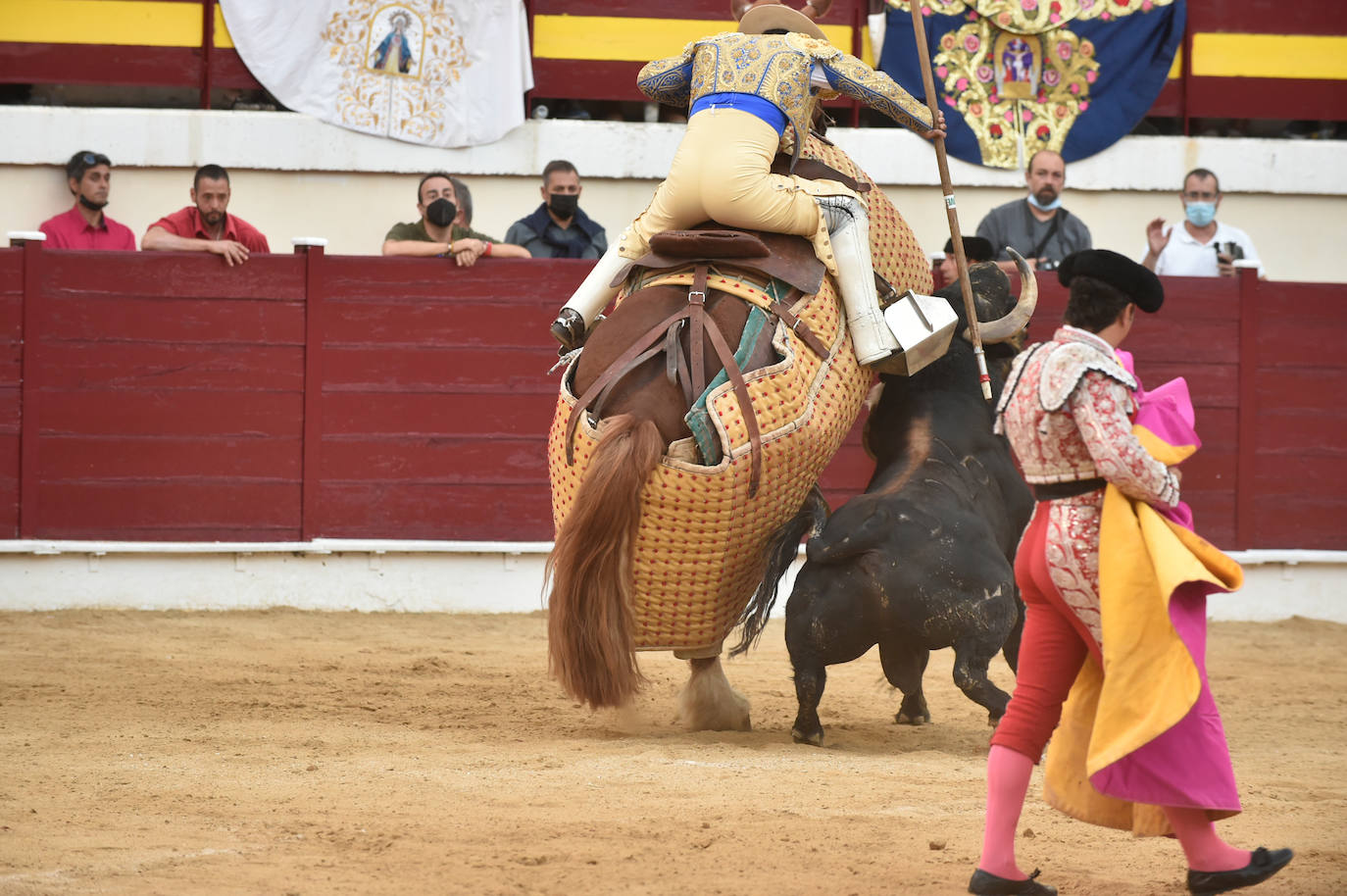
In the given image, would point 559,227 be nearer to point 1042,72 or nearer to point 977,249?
point 977,249

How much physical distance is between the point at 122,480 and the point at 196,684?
209 centimetres

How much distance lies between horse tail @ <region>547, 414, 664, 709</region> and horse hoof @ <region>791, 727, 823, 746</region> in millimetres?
639

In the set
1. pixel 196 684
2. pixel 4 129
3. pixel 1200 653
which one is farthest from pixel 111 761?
pixel 4 129

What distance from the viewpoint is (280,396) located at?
798 cm

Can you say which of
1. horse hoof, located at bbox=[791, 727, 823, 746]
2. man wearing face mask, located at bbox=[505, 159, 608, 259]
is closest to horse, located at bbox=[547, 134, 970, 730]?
horse hoof, located at bbox=[791, 727, 823, 746]

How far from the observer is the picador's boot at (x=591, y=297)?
18.3 feet

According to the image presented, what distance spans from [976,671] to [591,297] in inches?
66.6

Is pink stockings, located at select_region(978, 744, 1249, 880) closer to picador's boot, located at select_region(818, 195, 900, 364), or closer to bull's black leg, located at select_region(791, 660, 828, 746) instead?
bull's black leg, located at select_region(791, 660, 828, 746)

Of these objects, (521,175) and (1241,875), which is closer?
(1241,875)

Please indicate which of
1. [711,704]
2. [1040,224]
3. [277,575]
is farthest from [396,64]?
[711,704]

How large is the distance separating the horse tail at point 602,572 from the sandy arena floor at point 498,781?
246 millimetres

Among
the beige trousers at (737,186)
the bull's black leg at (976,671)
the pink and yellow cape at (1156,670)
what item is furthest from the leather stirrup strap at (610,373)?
the pink and yellow cape at (1156,670)

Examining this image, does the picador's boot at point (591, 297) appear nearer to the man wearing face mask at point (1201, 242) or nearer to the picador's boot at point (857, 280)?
the picador's boot at point (857, 280)

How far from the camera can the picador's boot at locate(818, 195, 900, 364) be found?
17.7 feet
